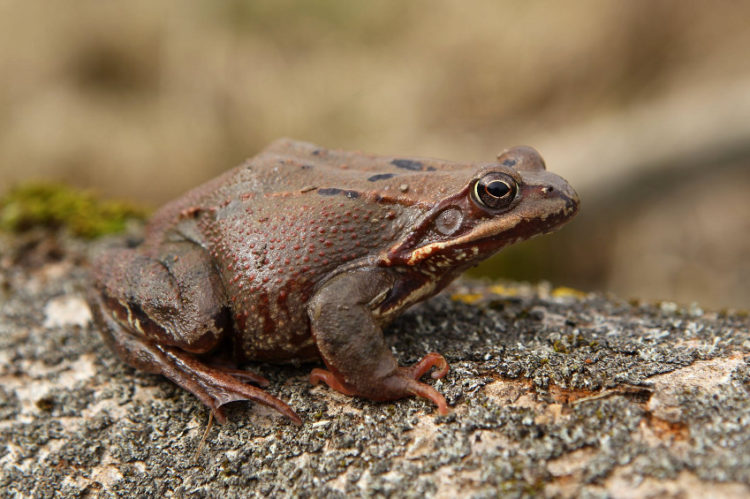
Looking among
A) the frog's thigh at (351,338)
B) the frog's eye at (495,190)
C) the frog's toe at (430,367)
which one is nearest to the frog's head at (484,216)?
the frog's eye at (495,190)

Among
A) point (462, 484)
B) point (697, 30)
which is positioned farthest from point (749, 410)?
point (697, 30)

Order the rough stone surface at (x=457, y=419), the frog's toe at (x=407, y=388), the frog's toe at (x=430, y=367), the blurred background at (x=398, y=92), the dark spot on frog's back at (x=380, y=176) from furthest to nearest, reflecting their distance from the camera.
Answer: the blurred background at (x=398, y=92), the dark spot on frog's back at (x=380, y=176), the frog's toe at (x=430, y=367), the frog's toe at (x=407, y=388), the rough stone surface at (x=457, y=419)

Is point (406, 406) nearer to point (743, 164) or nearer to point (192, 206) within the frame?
point (192, 206)

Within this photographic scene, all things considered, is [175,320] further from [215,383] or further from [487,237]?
[487,237]

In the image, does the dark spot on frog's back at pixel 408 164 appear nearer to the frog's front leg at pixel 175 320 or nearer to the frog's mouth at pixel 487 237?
the frog's mouth at pixel 487 237

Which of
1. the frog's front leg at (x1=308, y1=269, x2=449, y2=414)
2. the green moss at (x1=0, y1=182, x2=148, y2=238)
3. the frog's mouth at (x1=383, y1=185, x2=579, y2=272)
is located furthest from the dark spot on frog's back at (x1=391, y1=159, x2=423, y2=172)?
the green moss at (x1=0, y1=182, x2=148, y2=238)

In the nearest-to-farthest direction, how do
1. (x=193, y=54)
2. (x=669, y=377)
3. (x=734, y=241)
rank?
(x=669, y=377) → (x=734, y=241) → (x=193, y=54)
